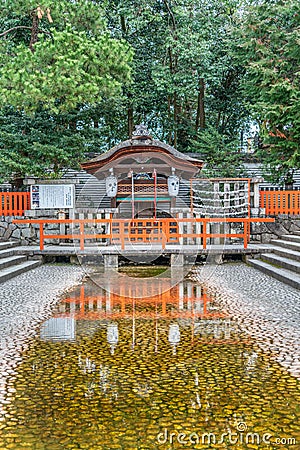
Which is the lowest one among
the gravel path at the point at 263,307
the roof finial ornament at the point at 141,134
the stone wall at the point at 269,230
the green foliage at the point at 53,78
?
the gravel path at the point at 263,307

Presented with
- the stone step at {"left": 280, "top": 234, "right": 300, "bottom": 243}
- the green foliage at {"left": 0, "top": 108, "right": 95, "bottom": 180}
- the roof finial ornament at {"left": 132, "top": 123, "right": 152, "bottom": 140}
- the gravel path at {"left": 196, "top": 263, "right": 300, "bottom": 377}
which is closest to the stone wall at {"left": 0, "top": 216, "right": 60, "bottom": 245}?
the green foliage at {"left": 0, "top": 108, "right": 95, "bottom": 180}

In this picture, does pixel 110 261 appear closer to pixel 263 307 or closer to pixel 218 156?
pixel 263 307

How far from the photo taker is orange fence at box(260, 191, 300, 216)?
14.7 metres

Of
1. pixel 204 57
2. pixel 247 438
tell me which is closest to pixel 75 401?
pixel 247 438

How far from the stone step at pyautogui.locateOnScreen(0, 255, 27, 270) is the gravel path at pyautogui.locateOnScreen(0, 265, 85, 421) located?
439 millimetres

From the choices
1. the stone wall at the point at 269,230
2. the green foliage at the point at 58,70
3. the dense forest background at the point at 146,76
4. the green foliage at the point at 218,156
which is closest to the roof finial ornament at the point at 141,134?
the dense forest background at the point at 146,76

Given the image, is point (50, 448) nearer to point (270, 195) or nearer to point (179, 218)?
point (179, 218)

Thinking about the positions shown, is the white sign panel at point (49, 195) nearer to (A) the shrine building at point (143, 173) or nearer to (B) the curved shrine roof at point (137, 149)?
(A) the shrine building at point (143, 173)

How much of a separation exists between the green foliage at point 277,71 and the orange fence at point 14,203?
278 inches

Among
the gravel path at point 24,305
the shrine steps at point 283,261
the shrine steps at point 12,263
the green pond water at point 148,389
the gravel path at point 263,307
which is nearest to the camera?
the green pond water at point 148,389

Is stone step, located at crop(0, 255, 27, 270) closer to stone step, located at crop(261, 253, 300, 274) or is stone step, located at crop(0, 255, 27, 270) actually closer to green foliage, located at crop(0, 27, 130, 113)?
green foliage, located at crop(0, 27, 130, 113)

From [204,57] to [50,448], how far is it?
55.6 feet

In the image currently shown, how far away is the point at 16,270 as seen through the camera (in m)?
10.3

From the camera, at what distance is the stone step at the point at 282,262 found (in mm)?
9666
